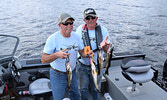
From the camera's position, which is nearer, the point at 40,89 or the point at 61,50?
the point at 61,50

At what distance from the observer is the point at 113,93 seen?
393 centimetres

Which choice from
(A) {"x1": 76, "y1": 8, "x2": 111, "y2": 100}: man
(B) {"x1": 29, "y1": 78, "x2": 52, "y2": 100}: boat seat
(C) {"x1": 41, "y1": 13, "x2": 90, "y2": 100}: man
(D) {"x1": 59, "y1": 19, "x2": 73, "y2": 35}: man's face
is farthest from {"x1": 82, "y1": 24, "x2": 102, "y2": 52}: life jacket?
(B) {"x1": 29, "y1": 78, "x2": 52, "y2": 100}: boat seat

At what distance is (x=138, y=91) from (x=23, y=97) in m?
2.99

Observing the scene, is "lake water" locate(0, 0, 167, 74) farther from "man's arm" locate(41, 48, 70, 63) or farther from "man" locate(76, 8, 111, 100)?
"man's arm" locate(41, 48, 70, 63)

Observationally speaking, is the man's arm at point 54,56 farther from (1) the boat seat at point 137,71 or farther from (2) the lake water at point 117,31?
(2) the lake water at point 117,31

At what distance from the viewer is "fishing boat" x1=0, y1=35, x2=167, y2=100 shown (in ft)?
10.3

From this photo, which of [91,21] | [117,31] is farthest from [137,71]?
[117,31]

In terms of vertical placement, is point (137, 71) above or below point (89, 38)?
below

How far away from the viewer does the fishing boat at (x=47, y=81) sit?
3.14 meters

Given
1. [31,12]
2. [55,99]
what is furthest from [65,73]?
[31,12]

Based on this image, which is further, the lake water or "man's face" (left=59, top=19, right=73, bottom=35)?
the lake water

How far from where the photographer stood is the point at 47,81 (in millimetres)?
3486

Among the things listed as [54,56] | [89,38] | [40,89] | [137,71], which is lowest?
[40,89]

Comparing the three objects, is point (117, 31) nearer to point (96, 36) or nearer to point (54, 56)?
point (96, 36)
